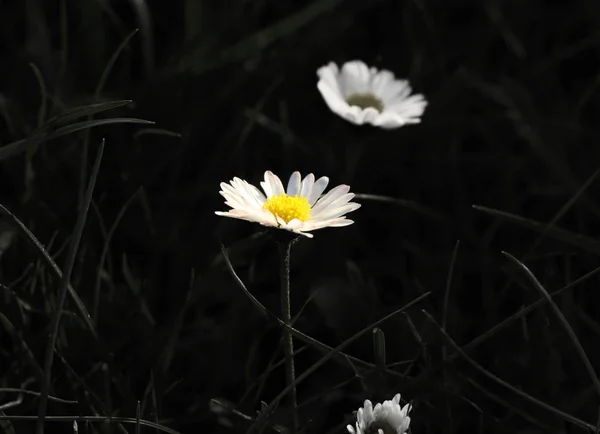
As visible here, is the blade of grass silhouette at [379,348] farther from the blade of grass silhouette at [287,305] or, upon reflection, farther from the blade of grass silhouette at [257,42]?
the blade of grass silhouette at [257,42]

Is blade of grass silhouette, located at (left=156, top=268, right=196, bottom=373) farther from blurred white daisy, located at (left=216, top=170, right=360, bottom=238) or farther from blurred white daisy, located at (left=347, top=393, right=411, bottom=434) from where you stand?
blurred white daisy, located at (left=347, top=393, right=411, bottom=434)

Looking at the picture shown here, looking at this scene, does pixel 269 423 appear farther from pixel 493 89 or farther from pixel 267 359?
pixel 493 89

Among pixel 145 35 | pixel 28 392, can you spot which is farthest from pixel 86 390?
pixel 145 35

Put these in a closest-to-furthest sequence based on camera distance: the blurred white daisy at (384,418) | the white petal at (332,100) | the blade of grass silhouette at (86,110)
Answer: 1. the blurred white daisy at (384,418)
2. the blade of grass silhouette at (86,110)
3. the white petal at (332,100)

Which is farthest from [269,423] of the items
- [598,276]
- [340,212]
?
[598,276]

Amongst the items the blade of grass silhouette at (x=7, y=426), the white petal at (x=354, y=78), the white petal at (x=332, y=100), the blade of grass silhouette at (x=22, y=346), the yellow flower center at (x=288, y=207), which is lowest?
the blade of grass silhouette at (x=7, y=426)

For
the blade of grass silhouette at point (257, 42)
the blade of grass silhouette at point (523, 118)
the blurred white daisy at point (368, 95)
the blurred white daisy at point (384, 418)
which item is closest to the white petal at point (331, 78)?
the blurred white daisy at point (368, 95)

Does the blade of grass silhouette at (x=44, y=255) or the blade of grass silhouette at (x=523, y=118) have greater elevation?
the blade of grass silhouette at (x=523, y=118)

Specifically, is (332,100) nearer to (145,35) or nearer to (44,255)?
(145,35)
